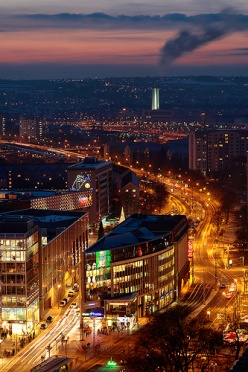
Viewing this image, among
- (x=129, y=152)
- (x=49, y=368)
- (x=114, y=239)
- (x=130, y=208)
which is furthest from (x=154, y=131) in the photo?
(x=49, y=368)

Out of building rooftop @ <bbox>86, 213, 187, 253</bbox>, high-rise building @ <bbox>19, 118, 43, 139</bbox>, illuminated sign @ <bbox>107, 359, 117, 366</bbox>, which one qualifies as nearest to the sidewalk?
illuminated sign @ <bbox>107, 359, 117, 366</bbox>

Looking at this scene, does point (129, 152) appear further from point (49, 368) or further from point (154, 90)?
point (154, 90)

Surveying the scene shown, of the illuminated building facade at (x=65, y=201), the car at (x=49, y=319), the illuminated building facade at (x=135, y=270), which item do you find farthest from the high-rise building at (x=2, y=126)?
the car at (x=49, y=319)

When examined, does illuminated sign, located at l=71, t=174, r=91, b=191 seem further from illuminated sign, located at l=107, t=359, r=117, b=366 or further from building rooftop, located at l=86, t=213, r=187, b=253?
illuminated sign, located at l=107, t=359, r=117, b=366

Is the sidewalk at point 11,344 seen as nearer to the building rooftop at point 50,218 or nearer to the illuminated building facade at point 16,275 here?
the illuminated building facade at point 16,275

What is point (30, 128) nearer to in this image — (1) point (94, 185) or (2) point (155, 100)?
(2) point (155, 100)
